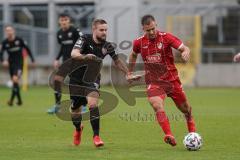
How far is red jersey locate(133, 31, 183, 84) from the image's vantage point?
1288cm

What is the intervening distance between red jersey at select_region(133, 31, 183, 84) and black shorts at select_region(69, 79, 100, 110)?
39.4 inches

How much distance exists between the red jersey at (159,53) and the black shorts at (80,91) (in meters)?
1.00

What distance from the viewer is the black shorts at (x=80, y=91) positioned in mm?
12914

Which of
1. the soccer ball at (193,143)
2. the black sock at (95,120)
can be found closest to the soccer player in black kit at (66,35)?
the black sock at (95,120)

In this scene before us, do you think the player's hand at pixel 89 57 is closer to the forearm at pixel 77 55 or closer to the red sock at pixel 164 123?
the forearm at pixel 77 55

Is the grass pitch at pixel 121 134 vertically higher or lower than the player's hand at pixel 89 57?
lower

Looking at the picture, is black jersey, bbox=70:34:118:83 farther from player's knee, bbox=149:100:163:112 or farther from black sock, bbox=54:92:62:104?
black sock, bbox=54:92:62:104

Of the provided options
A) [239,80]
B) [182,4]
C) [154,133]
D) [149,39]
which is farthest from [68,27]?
[182,4]

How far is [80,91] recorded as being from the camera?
13.1 meters

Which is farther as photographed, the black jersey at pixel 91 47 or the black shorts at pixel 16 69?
the black shorts at pixel 16 69

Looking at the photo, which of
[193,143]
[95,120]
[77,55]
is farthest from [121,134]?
[193,143]

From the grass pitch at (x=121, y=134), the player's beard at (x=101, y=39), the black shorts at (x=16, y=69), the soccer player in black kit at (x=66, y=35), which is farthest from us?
the black shorts at (x=16, y=69)

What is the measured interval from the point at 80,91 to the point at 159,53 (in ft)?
5.12

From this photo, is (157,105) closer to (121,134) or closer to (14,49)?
(121,134)
